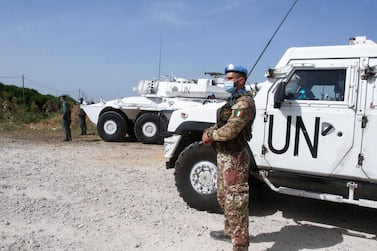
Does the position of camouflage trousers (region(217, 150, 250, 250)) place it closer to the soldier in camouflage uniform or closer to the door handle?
the soldier in camouflage uniform

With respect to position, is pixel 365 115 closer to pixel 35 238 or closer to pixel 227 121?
pixel 227 121

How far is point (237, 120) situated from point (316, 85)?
151 cm

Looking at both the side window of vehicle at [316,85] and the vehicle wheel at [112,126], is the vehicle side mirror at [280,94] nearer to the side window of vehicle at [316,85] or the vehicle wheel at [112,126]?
the side window of vehicle at [316,85]

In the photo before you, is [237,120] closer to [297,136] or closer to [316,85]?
[297,136]

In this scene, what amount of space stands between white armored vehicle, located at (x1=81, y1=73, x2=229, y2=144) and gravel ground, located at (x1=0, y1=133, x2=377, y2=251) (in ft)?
17.2

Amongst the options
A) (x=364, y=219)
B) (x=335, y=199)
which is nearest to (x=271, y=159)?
(x=335, y=199)

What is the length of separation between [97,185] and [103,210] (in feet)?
4.71

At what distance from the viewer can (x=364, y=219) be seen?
5465 mm

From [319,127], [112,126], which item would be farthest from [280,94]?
[112,126]

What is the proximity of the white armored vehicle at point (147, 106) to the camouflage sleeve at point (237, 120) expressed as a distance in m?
9.08

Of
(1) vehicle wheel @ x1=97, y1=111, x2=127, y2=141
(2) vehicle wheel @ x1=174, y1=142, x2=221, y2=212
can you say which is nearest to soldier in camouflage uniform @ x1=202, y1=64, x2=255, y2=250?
(2) vehicle wheel @ x1=174, y1=142, x2=221, y2=212

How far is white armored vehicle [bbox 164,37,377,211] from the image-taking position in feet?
14.8

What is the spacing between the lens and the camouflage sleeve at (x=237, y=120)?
374 cm

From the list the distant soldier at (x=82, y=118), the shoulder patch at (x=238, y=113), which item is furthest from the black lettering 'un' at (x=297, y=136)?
the distant soldier at (x=82, y=118)
